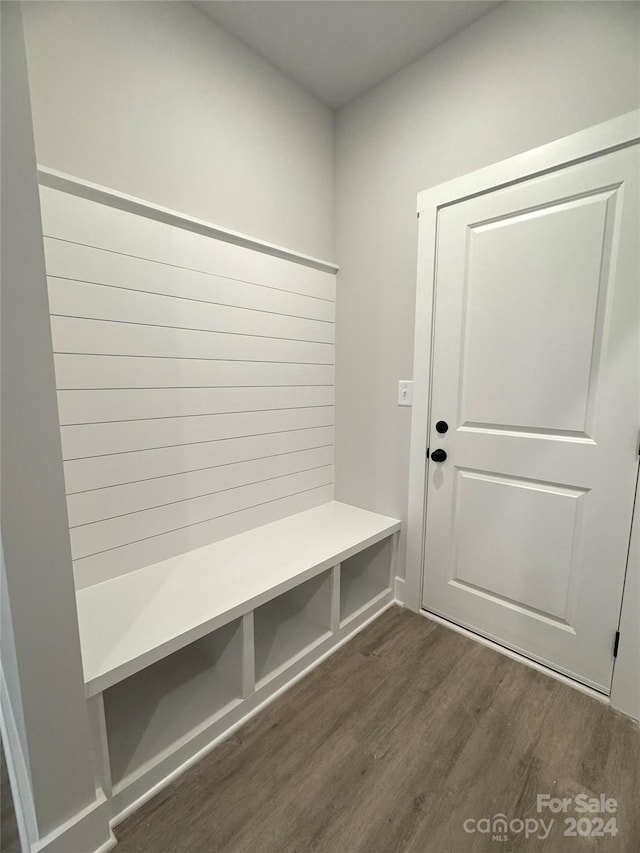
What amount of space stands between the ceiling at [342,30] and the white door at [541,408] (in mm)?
728

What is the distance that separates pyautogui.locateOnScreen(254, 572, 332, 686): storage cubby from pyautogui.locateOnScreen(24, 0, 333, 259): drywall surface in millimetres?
1774

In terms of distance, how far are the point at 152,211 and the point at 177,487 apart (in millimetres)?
1130

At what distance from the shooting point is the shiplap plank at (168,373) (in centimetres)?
139

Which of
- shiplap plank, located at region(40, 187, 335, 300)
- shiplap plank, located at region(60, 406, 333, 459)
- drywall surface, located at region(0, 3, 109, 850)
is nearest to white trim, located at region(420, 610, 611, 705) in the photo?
shiplap plank, located at region(60, 406, 333, 459)

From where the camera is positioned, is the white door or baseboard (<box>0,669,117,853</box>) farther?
the white door

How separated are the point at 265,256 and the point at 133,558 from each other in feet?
4.98

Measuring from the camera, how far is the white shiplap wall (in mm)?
1396

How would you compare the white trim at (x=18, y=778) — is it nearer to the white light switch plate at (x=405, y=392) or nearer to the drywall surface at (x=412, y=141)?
the drywall surface at (x=412, y=141)

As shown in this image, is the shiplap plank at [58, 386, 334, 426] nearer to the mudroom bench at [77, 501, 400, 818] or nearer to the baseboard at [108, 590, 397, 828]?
the mudroom bench at [77, 501, 400, 818]

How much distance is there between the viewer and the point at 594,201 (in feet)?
4.58

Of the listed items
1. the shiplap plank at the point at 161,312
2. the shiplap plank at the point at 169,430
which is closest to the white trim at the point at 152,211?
the shiplap plank at the point at 161,312

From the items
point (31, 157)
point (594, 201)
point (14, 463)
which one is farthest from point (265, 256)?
point (14, 463)

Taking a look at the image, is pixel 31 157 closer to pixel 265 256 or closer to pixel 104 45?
pixel 104 45

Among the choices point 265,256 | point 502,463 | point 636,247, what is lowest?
point 502,463
